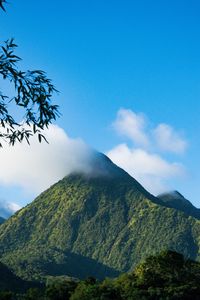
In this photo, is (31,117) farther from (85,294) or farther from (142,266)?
(142,266)

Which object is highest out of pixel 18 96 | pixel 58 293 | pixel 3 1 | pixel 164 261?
pixel 164 261

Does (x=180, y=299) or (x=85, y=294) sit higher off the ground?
(x=180, y=299)

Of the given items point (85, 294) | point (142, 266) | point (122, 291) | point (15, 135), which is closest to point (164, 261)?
point (142, 266)

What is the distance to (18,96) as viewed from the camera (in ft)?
64.8

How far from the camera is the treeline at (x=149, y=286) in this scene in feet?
421

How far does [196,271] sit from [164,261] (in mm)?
9032

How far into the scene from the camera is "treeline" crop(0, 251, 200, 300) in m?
128

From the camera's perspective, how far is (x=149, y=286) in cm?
13525

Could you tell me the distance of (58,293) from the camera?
14550 centimetres

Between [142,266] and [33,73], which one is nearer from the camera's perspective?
[33,73]

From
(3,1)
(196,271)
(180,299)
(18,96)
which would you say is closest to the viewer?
(3,1)

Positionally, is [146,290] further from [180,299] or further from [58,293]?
[58,293]

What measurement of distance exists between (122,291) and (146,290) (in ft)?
21.3

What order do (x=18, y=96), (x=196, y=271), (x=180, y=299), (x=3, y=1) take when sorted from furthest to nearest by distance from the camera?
(x=196, y=271) < (x=180, y=299) < (x=18, y=96) < (x=3, y=1)
